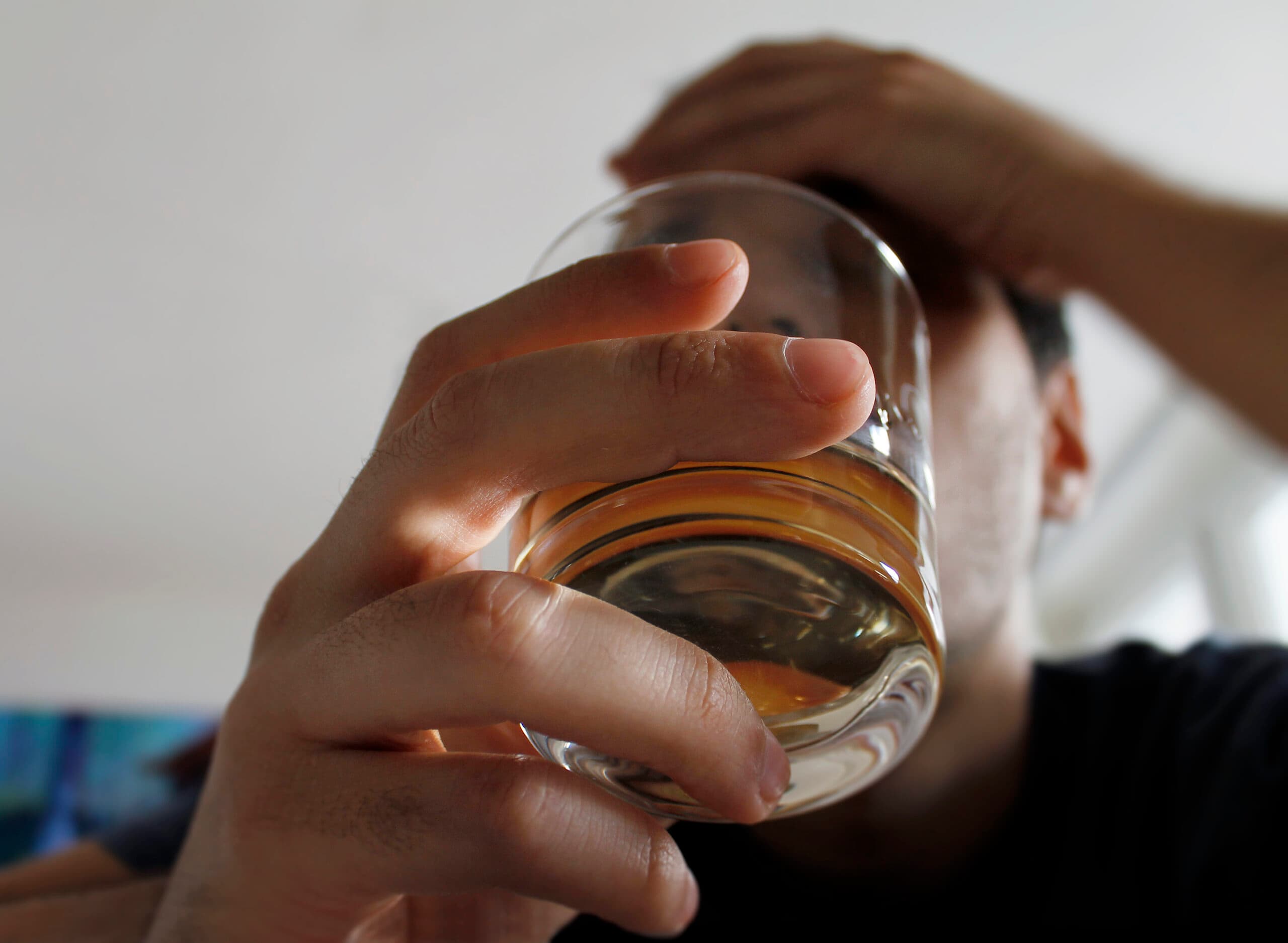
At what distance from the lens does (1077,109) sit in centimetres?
174

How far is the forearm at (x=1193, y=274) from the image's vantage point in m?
0.60

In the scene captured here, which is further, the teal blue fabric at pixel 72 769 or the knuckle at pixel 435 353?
the teal blue fabric at pixel 72 769

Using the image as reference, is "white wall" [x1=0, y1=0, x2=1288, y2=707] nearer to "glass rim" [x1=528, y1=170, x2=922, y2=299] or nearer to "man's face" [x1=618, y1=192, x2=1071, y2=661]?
"man's face" [x1=618, y1=192, x2=1071, y2=661]

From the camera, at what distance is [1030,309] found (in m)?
0.89

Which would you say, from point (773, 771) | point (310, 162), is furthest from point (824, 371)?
point (310, 162)

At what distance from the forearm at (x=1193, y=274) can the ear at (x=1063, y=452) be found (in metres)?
0.32

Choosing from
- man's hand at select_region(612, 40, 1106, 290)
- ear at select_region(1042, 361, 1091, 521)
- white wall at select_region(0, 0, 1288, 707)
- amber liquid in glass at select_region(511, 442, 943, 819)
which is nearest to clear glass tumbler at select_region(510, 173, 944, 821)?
amber liquid in glass at select_region(511, 442, 943, 819)

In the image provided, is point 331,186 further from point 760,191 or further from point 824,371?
point 824,371

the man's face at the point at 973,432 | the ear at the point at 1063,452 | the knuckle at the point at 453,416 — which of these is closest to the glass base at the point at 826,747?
the knuckle at the point at 453,416

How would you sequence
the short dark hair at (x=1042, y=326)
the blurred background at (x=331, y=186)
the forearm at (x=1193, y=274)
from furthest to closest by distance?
the blurred background at (x=331, y=186) → the short dark hair at (x=1042, y=326) → the forearm at (x=1193, y=274)

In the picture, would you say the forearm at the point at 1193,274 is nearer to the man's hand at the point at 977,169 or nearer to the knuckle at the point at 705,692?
the man's hand at the point at 977,169

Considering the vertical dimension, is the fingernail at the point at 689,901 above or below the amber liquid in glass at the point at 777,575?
below

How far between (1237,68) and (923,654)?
6.34ft

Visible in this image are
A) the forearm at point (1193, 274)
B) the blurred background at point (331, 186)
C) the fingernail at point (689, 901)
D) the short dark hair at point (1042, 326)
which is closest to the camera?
the fingernail at point (689, 901)
